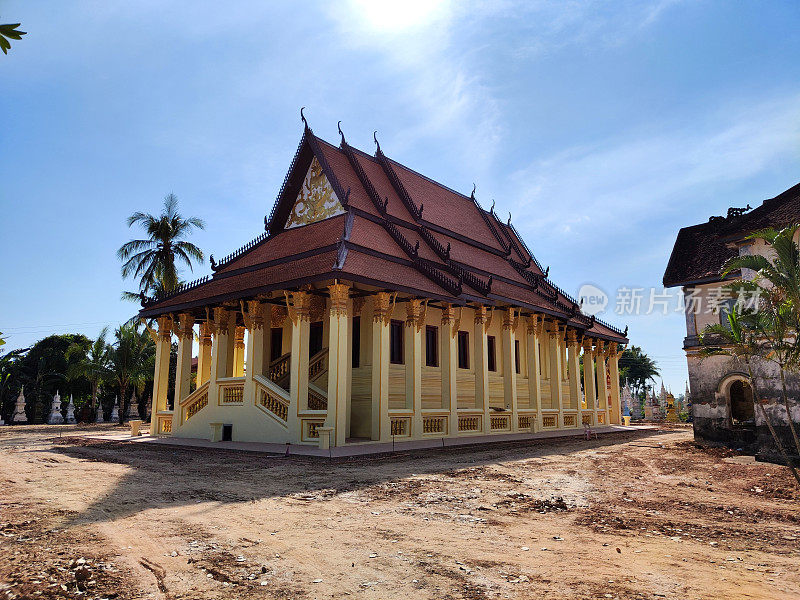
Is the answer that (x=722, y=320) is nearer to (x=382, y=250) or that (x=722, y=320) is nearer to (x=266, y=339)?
(x=382, y=250)

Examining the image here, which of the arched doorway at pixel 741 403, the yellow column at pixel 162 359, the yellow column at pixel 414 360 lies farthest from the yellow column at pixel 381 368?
the arched doorway at pixel 741 403

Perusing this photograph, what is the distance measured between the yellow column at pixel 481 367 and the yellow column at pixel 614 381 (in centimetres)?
1065

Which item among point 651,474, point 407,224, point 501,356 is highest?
point 407,224

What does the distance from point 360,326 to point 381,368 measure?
337 centimetres

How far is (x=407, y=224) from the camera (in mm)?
19281

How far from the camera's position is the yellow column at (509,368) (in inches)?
734

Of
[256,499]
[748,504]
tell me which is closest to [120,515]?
[256,499]

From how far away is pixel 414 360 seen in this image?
15.2 m

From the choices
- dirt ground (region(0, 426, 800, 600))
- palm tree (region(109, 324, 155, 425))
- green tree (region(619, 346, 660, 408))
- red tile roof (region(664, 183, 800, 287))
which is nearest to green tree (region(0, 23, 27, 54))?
dirt ground (region(0, 426, 800, 600))

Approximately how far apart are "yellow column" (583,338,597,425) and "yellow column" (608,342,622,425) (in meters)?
1.69

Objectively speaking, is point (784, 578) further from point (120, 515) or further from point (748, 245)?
point (748, 245)

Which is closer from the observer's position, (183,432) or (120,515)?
(120,515)

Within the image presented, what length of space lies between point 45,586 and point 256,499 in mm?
3333

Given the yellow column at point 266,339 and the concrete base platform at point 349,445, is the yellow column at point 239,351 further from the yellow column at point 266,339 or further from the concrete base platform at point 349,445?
the concrete base platform at point 349,445
